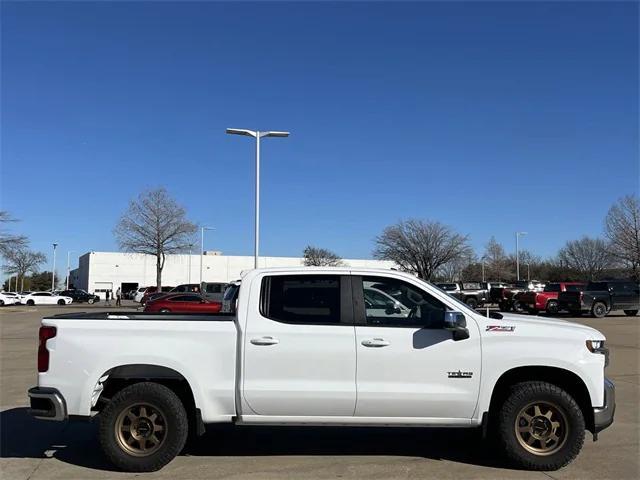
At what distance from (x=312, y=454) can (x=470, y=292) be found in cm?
3511

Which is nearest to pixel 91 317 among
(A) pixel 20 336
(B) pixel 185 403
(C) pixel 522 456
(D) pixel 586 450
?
(B) pixel 185 403

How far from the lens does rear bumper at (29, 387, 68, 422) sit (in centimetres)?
527

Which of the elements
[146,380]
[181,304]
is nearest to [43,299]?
[181,304]

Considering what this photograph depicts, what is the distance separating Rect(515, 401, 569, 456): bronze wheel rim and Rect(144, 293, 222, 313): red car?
19.3 meters

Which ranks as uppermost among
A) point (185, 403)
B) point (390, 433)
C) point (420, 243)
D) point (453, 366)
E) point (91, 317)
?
point (420, 243)

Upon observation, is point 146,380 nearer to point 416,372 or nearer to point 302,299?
point 302,299

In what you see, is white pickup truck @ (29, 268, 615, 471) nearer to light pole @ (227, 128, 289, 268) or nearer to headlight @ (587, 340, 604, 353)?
headlight @ (587, 340, 604, 353)

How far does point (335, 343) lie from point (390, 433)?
2.13 meters

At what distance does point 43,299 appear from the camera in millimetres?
54281

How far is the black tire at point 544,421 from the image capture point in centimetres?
535

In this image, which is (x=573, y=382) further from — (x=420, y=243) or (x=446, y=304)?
(x=420, y=243)

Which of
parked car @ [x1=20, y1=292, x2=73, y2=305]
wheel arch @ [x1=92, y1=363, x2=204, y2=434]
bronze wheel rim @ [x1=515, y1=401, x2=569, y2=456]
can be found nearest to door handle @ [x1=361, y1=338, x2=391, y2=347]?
bronze wheel rim @ [x1=515, y1=401, x2=569, y2=456]

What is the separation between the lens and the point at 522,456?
5391mm

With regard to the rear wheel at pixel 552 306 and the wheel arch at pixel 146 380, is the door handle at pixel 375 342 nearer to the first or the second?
the wheel arch at pixel 146 380
